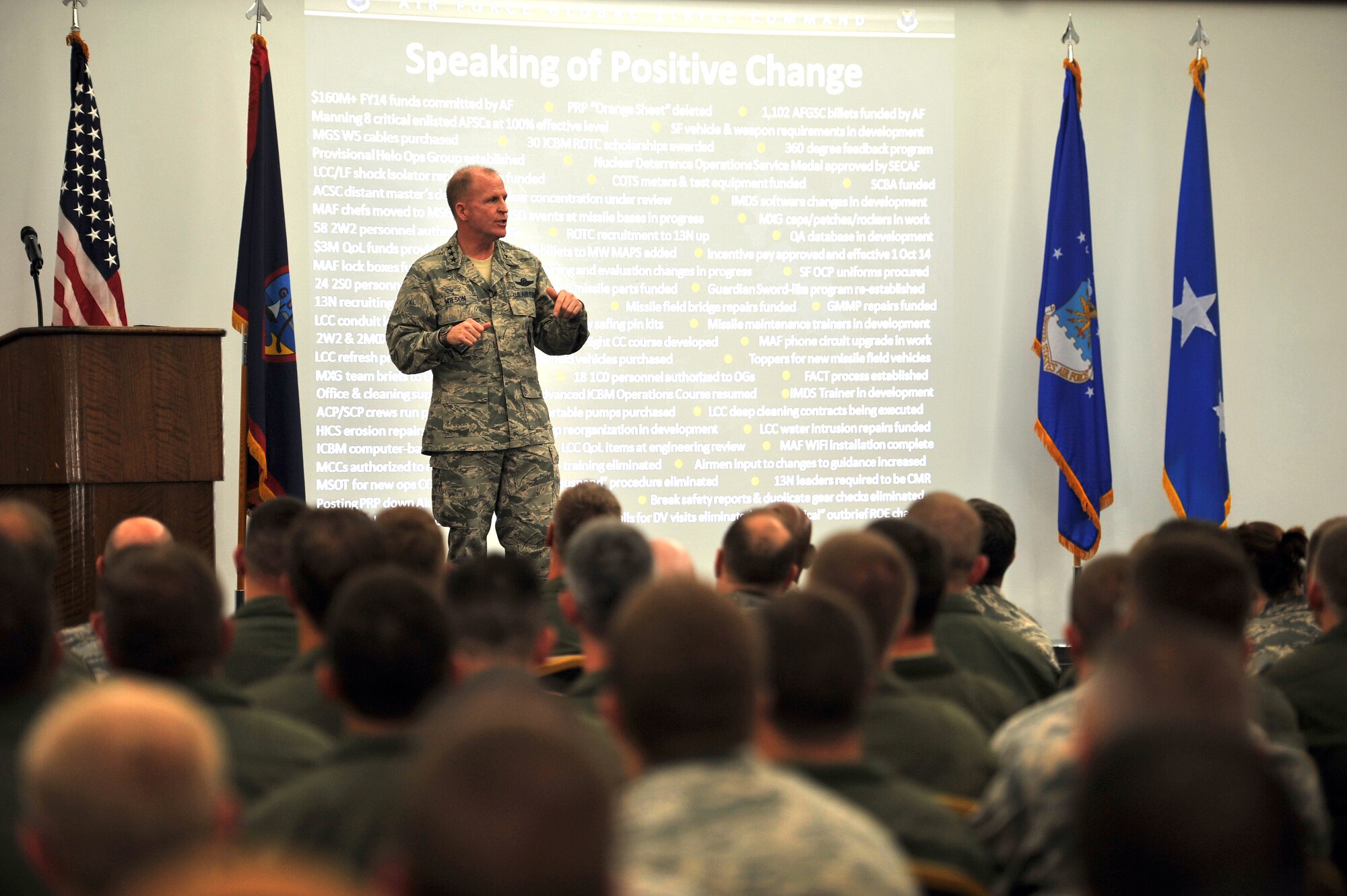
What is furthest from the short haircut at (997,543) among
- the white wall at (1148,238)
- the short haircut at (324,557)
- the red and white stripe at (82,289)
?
the red and white stripe at (82,289)

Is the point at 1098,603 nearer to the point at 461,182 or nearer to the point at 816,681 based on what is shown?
the point at 816,681

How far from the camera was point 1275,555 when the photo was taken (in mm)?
3373

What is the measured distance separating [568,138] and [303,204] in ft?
4.00

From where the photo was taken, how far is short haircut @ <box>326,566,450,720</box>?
1679 mm

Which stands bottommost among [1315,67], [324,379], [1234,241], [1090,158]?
[324,379]

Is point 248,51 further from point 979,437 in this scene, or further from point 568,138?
point 979,437

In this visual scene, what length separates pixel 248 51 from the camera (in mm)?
5770

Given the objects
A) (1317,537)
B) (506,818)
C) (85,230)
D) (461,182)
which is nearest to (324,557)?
(506,818)

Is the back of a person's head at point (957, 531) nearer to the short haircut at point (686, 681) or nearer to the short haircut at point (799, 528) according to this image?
the short haircut at point (799, 528)

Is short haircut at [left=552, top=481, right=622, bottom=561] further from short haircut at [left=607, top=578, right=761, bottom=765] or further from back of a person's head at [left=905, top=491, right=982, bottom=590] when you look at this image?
short haircut at [left=607, top=578, right=761, bottom=765]

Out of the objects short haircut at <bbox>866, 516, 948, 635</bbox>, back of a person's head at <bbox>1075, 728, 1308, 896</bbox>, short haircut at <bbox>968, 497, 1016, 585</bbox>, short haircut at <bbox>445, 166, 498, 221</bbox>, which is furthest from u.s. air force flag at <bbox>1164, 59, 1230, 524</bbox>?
back of a person's head at <bbox>1075, 728, 1308, 896</bbox>

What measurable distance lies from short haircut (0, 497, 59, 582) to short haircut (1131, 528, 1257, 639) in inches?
79.4

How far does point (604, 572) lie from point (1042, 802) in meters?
0.98

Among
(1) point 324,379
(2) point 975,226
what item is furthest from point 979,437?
(1) point 324,379
